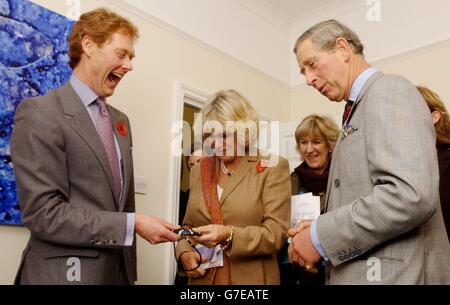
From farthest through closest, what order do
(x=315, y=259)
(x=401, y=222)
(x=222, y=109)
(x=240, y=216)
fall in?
1. (x=222, y=109)
2. (x=240, y=216)
3. (x=315, y=259)
4. (x=401, y=222)

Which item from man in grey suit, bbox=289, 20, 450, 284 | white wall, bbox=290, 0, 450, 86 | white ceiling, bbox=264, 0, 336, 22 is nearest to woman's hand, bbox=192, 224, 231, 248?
man in grey suit, bbox=289, 20, 450, 284

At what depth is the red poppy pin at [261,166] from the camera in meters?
1.96

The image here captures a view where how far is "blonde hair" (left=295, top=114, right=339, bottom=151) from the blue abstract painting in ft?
4.59

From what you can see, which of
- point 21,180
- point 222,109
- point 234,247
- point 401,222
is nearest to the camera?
point 401,222

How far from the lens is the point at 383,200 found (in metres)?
1.10

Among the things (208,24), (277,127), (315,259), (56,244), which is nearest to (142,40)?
(208,24)

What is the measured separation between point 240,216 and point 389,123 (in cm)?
90

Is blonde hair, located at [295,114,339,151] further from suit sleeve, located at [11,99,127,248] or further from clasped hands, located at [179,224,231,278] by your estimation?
suit sleeve, located at [11,99,127,248]

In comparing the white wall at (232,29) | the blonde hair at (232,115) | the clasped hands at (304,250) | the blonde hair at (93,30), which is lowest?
the clasped hands at (304,250)

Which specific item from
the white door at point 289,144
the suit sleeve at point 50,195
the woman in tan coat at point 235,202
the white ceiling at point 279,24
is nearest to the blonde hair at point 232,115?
the woman in tan coat at point 235,202

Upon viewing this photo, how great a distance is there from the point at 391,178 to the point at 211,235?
2.57 feet

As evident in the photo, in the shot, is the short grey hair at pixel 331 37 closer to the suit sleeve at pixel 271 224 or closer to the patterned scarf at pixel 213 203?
the suit sleeve at pixel 271 224

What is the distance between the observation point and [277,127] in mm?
4051
